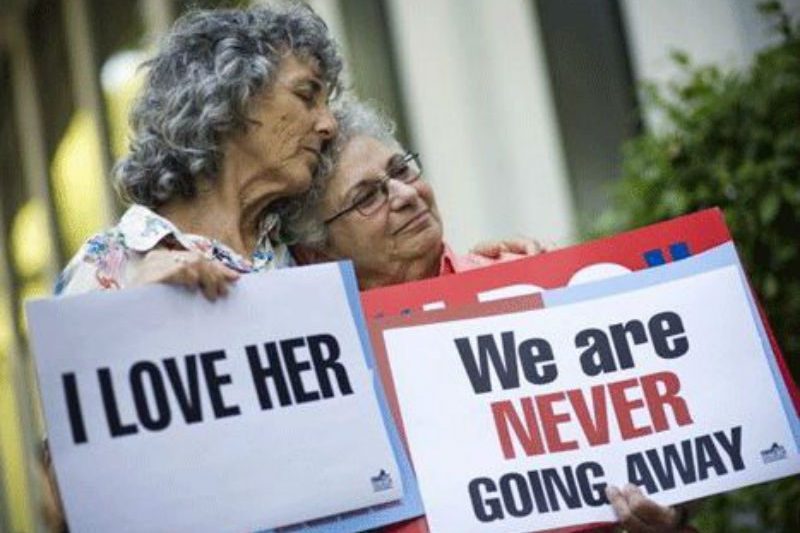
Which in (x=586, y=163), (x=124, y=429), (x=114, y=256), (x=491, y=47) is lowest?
(x=124, y=429)

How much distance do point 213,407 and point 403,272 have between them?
57 centimetres

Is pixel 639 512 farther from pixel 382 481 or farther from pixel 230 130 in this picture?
pixel 230 130

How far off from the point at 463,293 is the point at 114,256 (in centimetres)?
49

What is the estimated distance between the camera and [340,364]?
1.86 meters

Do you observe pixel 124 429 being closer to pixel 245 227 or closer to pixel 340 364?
pixel 340 364

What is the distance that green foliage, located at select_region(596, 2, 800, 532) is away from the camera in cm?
330

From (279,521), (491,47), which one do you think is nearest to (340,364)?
(279,521)

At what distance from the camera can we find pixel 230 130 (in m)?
2.08

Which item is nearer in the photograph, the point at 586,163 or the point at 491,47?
the point at 586,163

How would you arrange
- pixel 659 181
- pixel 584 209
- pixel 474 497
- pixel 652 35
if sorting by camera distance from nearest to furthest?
pixel 474 497
pixel 659 181
pixel 652 35
pixel 584 209

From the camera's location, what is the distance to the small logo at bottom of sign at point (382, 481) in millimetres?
1824

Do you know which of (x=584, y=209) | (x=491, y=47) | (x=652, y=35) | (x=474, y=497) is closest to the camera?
(x=474, y=497)

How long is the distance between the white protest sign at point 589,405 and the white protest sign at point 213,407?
9 cm

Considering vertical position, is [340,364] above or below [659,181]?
below
